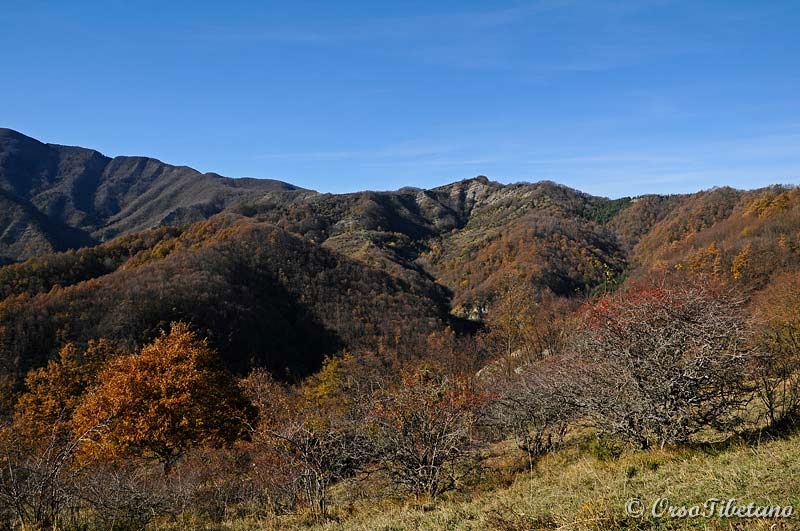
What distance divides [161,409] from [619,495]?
60.6 ft

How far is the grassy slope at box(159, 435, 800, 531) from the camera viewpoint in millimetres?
4633

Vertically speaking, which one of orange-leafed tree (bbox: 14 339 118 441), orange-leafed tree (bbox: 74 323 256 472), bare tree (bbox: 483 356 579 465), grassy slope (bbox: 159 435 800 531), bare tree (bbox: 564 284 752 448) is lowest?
orange-leafed tree (bbox: 14 339 118 441)

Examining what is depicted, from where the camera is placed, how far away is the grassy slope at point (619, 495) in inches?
182

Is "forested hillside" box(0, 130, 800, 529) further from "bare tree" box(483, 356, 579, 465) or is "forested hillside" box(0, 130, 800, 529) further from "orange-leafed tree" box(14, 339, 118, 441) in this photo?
"orange-leafed tree" box(14, 339, 118, 441)

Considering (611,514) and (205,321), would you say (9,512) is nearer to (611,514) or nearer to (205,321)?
(611,514)

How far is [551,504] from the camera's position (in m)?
5.86

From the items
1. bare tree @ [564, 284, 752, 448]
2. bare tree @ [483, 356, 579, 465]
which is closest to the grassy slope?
bare tree @ [564, 284, 752, 448]

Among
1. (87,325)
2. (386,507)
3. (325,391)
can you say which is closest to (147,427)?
(386,507)

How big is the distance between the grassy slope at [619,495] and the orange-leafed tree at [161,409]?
11716mm

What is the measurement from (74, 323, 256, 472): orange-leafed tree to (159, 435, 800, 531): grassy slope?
11.7 meters

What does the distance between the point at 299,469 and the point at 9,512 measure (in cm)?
508

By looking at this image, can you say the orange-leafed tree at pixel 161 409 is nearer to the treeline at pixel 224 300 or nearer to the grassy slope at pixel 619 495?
the grassy slope at pixel 619 495

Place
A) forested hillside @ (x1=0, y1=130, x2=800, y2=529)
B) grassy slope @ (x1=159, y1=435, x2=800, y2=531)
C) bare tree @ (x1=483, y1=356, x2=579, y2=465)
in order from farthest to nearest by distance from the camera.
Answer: bare tree @ (x1=483, y1=356, x2=579, y2=465) → forested hillside @ (x1=0, y1=130, x2=800, y2=529) → grassy slope @ (x1=159, y1=435, x2=800, y2=531)

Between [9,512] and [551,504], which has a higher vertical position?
[551,504]
